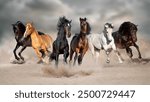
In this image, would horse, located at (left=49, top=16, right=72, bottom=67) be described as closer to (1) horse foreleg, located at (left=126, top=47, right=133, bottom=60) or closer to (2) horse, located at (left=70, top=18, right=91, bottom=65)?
(2) horse, located at (left=70, top=18, right=91, bottom=65)

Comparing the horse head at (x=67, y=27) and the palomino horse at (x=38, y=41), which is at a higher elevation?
the horse head at (x=67, y=27)

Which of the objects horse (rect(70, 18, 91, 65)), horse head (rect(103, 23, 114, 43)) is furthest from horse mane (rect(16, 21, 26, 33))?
horse head (rect(103, 23, 114, 43))

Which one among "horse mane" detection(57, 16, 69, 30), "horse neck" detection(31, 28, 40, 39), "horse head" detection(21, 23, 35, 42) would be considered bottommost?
"horse neck" detection(31, 28, 40, 39)

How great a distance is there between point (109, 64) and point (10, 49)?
804 millimetres

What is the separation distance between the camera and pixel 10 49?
378cm

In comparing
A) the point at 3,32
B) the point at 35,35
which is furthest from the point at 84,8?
the point at 3,32

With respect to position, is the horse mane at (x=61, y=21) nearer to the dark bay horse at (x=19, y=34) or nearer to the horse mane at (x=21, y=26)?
the dark bay horse at (x=19, y=34)

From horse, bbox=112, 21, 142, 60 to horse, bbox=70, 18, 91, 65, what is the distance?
22 centimetres

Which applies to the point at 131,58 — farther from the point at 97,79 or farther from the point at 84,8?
the point at 84,8

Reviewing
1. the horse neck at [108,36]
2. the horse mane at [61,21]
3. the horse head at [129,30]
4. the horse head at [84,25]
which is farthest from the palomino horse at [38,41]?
the horse head at [129,30]

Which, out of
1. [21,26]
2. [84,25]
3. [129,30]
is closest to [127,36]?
[129,30]

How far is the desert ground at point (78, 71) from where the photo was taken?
3637mm

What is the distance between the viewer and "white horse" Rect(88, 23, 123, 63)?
146 inches

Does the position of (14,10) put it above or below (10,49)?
above
